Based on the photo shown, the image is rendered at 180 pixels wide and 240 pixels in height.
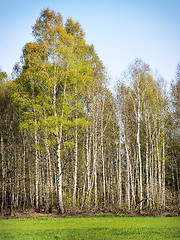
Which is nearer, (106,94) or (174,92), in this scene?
(106,94)

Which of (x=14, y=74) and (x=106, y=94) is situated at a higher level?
(x=14, y=74)

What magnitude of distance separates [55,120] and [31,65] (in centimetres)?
477

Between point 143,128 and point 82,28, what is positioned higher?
point 82,28

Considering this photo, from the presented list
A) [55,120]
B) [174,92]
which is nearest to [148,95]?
[174,92]

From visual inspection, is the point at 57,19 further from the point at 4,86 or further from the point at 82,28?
the point at 4,86

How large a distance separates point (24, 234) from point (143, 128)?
57.8 ft

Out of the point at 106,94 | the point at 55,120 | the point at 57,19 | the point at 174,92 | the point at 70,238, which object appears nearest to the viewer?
the point at 70,238

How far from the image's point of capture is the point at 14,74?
2189cm


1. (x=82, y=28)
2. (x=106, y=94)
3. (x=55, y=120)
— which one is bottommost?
(x=55, y=120)

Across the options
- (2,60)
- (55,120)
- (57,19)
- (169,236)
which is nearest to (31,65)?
(57,19)

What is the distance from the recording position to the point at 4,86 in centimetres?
2294

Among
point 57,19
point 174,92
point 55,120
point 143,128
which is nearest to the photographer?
point 55,120

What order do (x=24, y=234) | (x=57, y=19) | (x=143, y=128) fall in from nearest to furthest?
(x=24, y=234)
(x=57, y=19)
(x=143, y=128)

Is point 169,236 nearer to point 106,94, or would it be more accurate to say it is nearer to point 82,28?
point 106,94
